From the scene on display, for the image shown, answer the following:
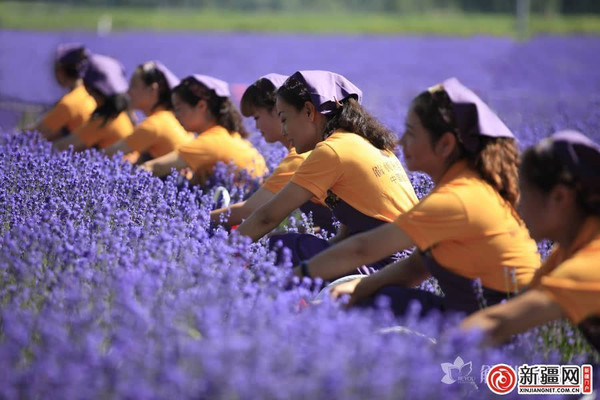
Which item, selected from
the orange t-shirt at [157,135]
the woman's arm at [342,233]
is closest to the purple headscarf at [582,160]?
the woman's arm at [342,233]

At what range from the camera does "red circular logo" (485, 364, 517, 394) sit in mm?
2660

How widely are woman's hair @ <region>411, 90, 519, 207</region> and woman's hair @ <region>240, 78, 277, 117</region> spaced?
171cm

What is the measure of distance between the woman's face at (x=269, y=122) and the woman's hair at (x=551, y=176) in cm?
218

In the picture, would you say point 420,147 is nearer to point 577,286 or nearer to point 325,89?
point 577,286

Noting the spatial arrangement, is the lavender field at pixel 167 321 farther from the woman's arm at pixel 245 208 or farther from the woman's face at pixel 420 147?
the woman's face at pixel 420 147

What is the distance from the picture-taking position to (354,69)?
2109 centimetres

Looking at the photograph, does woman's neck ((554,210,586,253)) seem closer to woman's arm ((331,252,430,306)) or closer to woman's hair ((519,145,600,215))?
woman's hair ((519,145,600,215))

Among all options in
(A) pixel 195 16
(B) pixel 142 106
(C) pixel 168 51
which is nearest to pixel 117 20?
(A) pixel 195 16

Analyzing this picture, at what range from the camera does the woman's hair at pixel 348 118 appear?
3.98 metres

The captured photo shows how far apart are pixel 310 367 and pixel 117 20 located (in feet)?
119

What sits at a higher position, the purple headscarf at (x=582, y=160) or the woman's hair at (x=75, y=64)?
the purple headscarf at (x=582, y=160)

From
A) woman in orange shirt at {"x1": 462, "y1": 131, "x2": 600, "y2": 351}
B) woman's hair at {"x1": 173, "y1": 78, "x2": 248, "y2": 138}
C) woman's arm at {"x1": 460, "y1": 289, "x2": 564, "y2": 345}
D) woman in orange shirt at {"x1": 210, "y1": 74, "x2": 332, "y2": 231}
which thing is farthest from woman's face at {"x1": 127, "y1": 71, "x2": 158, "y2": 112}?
woman's arm at {"x1": 460, "y1": 289, "x2": 564, "y2": 345}

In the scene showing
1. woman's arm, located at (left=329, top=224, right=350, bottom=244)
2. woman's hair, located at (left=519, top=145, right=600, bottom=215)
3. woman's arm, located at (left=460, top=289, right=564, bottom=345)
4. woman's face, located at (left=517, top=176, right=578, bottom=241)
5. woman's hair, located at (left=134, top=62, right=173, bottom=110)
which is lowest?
woman's hair, located at (left=134, top=62, right=173, bottom=110)

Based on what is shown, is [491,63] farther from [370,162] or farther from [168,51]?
[370,162]
